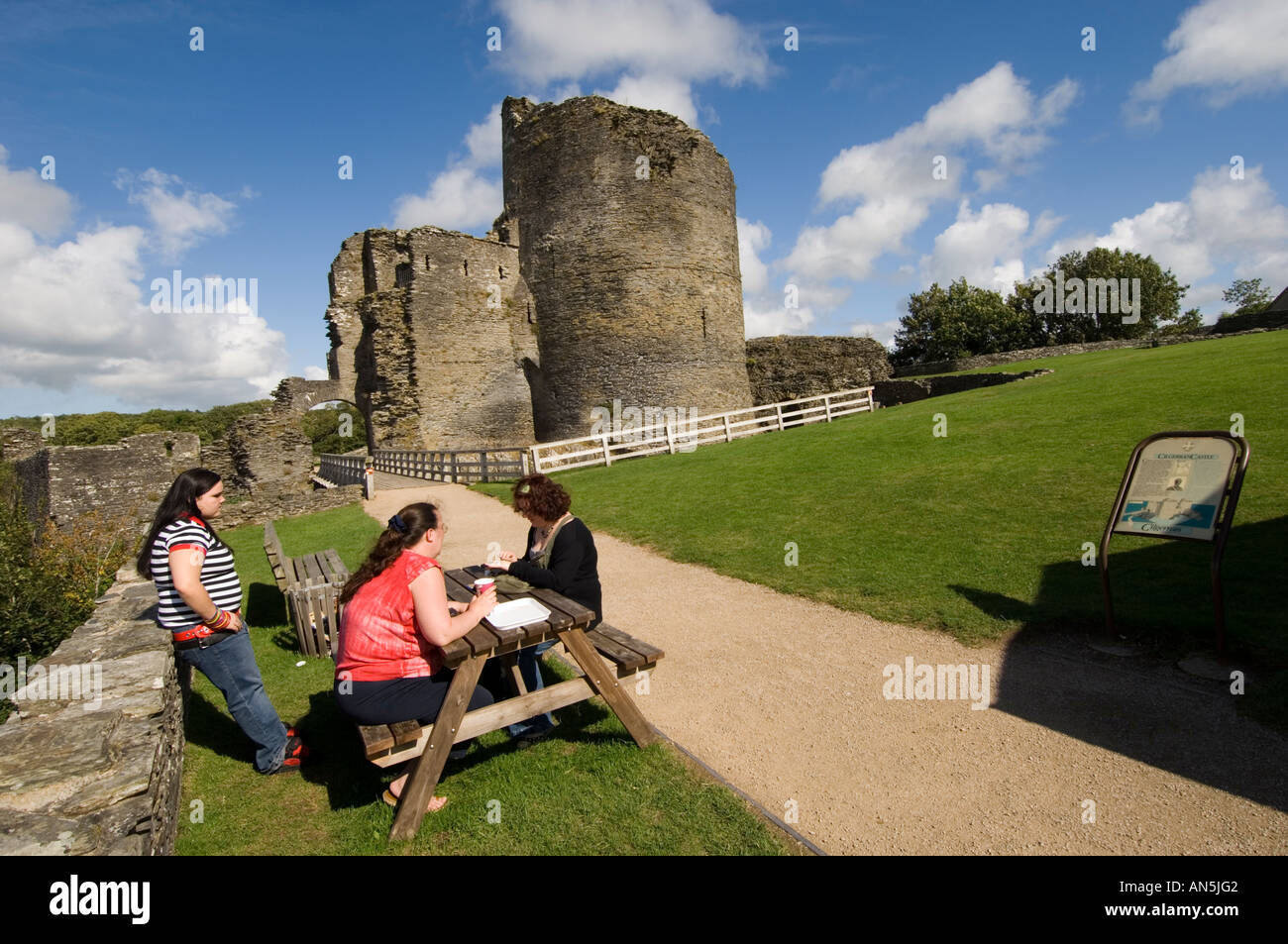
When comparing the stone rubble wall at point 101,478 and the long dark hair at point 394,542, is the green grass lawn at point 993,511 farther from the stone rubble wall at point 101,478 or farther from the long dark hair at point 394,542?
the stone rubble wall at point 101,478

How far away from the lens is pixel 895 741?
13.1 ft

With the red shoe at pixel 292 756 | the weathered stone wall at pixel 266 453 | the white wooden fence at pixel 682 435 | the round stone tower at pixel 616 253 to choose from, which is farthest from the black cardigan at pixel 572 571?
the round stone tower at pixel 616 253

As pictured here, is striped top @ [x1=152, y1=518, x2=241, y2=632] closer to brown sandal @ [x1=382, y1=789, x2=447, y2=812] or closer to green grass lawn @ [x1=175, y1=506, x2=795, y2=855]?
green grass lawn @ [x1=175, y1=506, x2=795, y2=855]

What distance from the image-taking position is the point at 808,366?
27.8 metres

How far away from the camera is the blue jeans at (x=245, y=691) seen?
3904mm

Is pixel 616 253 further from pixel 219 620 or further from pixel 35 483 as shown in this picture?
pixel 219 620

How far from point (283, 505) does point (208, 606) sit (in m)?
14.9

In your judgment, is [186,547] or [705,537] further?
[705,537]

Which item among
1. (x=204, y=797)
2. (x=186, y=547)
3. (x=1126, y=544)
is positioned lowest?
(x=204, y=797)

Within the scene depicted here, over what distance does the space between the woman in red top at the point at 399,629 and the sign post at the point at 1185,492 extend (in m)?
4.76

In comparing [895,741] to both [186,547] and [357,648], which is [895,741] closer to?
[357,648]

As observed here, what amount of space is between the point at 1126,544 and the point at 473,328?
21.9 metres

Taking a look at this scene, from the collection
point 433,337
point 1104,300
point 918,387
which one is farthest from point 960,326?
point 433,337
